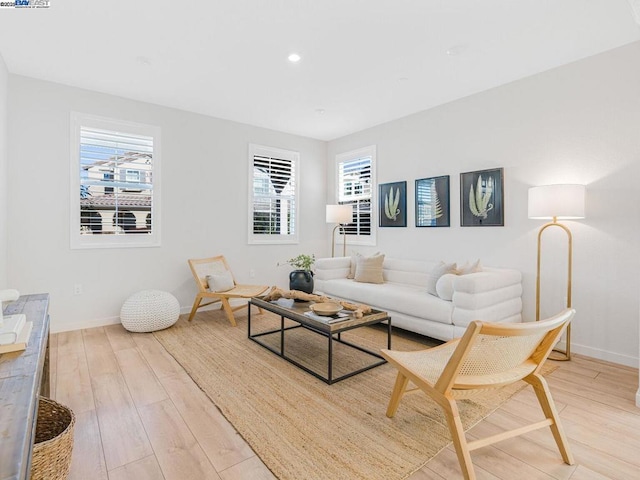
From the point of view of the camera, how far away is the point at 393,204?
488 cm

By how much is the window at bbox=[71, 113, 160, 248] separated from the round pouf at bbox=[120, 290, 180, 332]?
30.2 inches

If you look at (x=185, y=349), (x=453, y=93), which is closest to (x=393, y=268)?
(x=453, y=93)

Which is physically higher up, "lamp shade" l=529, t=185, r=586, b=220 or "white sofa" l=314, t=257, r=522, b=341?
"lamp shade" l=529, t=185, r=586, b=220

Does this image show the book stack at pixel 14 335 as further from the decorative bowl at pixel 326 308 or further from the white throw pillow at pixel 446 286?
the white throw pillow at pixel 446 286

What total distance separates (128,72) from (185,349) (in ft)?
9.19

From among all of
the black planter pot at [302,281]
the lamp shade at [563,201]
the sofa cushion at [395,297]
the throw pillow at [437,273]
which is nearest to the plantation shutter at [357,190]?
the black planter pot at [302,281]

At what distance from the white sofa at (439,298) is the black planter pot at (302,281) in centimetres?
58

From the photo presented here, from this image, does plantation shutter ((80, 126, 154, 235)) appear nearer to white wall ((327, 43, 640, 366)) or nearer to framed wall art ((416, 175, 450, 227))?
framed wall art ((416, 175, 450, 227))

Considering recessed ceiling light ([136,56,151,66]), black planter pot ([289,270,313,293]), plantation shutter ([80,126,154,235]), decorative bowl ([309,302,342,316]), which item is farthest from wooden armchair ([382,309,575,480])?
plantation shutter ([80,126,154,235])

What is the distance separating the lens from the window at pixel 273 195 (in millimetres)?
5230

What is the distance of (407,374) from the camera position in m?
1.82

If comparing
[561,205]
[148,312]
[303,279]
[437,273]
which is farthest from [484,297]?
[148,312]

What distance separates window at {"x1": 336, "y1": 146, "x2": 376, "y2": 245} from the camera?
5.27m

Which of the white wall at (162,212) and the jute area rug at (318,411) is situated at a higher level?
the white wall at (162,212)
